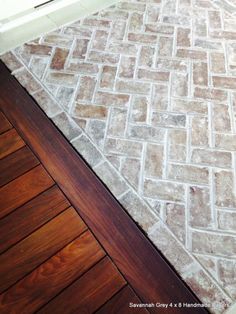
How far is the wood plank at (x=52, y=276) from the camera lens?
145 centimetres

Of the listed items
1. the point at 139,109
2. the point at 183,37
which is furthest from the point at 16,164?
the point at 183,37

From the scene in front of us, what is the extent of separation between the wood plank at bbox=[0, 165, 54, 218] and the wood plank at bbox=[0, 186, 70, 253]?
38 mm

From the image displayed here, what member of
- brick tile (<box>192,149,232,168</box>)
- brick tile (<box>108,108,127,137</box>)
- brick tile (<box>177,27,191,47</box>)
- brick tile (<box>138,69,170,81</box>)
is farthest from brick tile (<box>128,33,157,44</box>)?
brick tile (<box>192,149,232,168</box>)

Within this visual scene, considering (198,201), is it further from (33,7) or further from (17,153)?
(33,7)

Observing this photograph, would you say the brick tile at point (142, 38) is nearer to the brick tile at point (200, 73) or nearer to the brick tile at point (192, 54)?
the brick tile at point (192, 54)

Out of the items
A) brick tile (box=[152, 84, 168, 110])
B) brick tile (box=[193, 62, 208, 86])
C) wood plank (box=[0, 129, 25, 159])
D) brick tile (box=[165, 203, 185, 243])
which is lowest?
brick tile (box=[165, 203, 185, 243])

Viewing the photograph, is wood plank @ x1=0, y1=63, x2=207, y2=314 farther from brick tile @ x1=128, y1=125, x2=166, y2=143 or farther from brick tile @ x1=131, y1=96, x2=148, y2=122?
brick tile @ x1=131, y1=96, x2=148, y2=122

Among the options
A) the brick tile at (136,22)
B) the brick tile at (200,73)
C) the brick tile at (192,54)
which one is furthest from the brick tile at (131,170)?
the brick tile at (136,22)

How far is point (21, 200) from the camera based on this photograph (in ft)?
5.77

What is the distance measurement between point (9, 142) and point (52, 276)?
99 centimetres

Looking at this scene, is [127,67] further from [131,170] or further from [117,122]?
[131,170]

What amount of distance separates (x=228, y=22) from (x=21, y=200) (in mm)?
2517

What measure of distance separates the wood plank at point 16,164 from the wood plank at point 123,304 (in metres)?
0.98

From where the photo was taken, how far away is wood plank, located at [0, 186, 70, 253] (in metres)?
1.63
